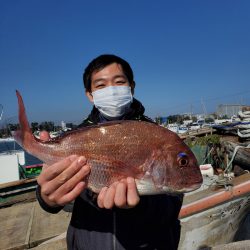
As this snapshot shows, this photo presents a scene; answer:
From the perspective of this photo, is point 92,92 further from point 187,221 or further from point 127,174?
point 187,221

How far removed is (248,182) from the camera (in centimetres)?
510

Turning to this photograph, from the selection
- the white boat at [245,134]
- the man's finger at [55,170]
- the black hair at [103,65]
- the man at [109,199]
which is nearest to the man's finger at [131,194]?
the man at [109,199]

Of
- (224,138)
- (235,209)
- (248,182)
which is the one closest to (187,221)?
(235,209)

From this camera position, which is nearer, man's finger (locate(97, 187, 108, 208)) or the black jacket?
man's finger (locate(97, 187, 108, 208))

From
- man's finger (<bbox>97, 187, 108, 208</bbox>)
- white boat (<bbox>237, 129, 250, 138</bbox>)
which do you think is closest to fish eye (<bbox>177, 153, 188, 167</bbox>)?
man's finger (<bbox>97, 187, 108, 208</bbox>)

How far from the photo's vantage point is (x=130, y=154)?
5.82 feet

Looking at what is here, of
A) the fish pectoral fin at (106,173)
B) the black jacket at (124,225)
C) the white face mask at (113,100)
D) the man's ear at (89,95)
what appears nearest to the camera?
the fish pectoral fin at (106,173)

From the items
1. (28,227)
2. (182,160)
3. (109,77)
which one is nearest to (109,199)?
(182,160)

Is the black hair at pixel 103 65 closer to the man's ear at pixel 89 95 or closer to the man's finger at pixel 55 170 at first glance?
the man's ear at pixel 89 95

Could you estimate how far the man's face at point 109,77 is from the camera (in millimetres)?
2361

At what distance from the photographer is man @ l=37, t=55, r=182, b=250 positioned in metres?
1.68

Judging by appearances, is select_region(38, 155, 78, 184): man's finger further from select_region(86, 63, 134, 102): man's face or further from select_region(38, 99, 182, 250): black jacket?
select_region(86, 63, 134, 102): man's face

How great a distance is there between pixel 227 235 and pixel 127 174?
14.1 feet

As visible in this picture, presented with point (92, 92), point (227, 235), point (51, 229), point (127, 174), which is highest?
point (92, 92)
